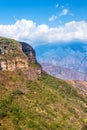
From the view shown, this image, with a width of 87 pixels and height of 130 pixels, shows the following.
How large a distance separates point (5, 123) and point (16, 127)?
5.99 m

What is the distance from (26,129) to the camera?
197500 millimetres

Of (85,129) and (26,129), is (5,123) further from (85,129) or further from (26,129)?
(85,129)

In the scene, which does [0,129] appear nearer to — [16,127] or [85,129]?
[16,127]

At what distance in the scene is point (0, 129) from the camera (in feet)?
613

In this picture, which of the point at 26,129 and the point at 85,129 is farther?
the point at 26,129

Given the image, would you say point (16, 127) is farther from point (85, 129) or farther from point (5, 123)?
point (85, 129)

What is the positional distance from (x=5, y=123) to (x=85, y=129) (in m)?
50.5

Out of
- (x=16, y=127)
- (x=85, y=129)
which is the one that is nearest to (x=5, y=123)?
(x=16, y=127)

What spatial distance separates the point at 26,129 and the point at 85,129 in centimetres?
4546

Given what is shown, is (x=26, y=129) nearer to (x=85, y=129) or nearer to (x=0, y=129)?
(x=0, y=129)

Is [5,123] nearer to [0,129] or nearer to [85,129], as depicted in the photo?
[0,129]

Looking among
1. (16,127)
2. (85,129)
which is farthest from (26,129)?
(85,129)

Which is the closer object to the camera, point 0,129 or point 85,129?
Answer: point 85,129

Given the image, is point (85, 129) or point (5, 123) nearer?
point (85, 129)
